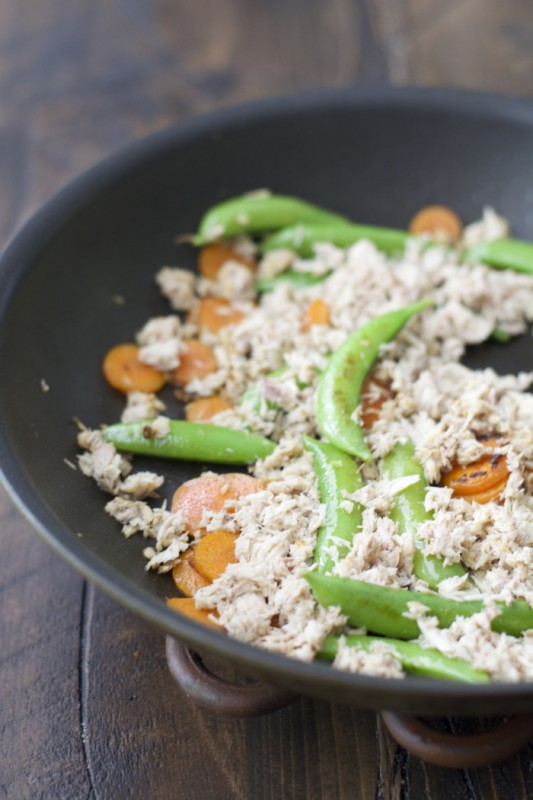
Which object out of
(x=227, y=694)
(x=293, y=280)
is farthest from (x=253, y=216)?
(x=227, y=694)

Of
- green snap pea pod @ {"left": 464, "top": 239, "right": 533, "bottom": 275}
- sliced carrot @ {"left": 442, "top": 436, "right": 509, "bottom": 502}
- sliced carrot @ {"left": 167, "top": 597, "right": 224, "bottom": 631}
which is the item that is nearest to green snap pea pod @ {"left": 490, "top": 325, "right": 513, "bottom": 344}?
green snap pea pod @ {"left": 464, "top": 239, "right": 533, "bottom": 275}

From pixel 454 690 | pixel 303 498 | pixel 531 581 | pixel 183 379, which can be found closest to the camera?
pixel 454 690

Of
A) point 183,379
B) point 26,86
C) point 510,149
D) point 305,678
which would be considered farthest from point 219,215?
point 305,678

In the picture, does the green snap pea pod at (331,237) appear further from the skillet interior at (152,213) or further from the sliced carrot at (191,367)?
the sliced carrot at (191,367)

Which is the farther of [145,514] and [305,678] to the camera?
[145,514]

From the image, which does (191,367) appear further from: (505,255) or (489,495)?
(505,255)

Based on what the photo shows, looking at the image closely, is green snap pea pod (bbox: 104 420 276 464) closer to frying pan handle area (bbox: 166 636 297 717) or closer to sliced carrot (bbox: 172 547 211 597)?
sliced carrot (bbox: 172 547 211 597)

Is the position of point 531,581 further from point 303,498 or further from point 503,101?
point 503,101
